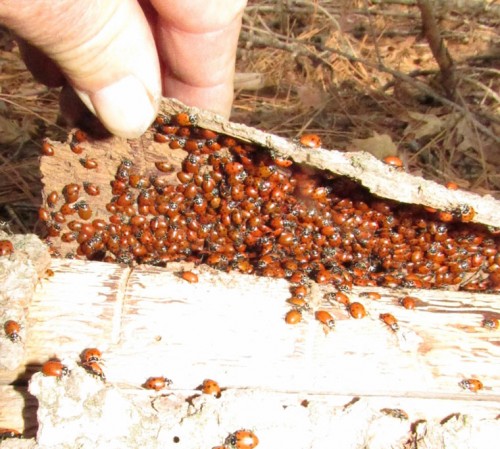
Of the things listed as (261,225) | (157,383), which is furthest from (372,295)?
(157,383)

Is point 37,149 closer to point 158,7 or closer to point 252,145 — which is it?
point 158,7

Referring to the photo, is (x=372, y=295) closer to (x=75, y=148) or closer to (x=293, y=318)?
(x=293, y=318)

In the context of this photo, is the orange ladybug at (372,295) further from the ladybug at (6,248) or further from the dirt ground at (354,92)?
the dirt ground at (354,92)

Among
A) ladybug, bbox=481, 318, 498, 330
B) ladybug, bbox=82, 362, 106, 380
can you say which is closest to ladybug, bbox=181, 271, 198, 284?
ladybug, bbox=82, 362, 106, 380

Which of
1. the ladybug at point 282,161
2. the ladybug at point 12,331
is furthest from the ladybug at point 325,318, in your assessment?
the ladybug at point 12,331

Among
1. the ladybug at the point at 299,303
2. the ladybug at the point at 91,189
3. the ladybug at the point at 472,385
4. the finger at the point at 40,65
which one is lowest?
the ladybug at the point at 472,385

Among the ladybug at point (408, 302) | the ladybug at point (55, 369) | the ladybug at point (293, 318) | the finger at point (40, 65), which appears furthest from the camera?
the finger at point (40, 65)

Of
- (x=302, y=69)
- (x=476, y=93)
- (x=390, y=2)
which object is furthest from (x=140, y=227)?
(x=390, y=2)
